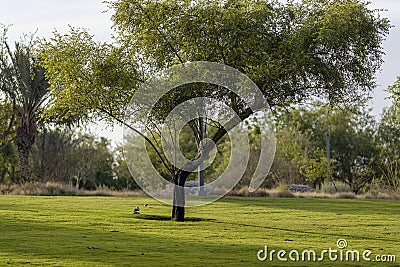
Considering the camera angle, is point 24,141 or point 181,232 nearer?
point 181,232

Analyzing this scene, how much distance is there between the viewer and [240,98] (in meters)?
19.0

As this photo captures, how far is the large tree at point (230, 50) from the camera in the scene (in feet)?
59.2

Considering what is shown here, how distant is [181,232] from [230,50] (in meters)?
5.14

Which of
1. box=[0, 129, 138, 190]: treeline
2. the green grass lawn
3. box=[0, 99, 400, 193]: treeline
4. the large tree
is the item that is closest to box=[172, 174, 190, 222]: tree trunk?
the large tree

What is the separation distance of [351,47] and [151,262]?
32.3 feet

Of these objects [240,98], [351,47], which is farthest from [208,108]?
[351,47]

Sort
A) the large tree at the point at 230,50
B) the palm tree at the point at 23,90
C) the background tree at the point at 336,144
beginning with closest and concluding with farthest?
the large tree at the point at 230,50, the palm tree at the point at 23,90, the background tree at the point at 336,144

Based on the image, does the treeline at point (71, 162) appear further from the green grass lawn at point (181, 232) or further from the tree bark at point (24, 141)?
the green grass lawn at point (181, 232)

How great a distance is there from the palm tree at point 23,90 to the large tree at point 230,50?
1557 cm

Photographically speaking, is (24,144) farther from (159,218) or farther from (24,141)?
(159,218)

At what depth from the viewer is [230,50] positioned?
18.4 meters

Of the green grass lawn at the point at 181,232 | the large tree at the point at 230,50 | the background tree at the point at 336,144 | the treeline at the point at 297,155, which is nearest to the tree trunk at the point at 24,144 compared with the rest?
the treeline at the point at 297,155

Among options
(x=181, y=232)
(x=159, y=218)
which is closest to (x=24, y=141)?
(x=159, y=218)

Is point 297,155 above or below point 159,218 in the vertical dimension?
above
